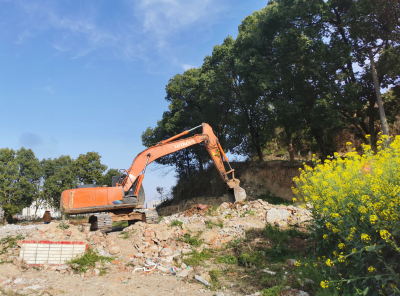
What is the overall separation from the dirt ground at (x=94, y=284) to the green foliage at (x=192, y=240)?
6.76ft

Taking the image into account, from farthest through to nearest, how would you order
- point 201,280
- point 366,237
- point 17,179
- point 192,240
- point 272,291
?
point 17,179 → point 192,240 → point 201,280 → point 272,291 → point 366,237

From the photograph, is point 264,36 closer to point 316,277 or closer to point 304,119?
point 304,119

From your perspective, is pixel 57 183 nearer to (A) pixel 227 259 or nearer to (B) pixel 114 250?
(B) pixel 114 250

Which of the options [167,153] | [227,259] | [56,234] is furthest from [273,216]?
[56,234]

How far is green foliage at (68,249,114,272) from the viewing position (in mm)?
7613

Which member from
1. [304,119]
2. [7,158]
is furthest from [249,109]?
[7,158]

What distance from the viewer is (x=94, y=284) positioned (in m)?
6.66

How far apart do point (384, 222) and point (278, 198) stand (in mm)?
16432

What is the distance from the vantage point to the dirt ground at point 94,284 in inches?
242

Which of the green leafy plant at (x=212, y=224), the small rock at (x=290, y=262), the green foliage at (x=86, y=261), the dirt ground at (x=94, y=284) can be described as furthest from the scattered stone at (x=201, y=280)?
the green leafy plant at (x=212, y=224)

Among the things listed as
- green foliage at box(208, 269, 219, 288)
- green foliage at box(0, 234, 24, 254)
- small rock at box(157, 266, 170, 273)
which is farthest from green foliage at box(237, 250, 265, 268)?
green foliage at box(0, 234, 24, 254)

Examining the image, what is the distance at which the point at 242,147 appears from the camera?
23.8 metres

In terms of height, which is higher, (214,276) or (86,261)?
(86,261)

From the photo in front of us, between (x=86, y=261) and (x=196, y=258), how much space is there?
2931 millimetres
